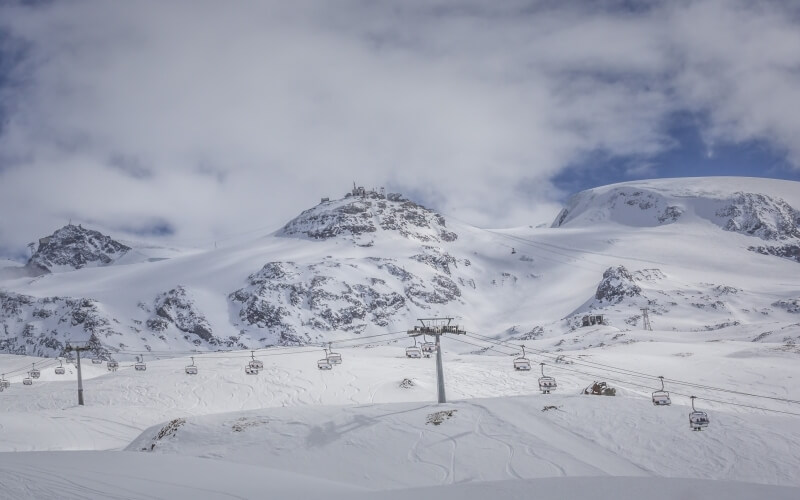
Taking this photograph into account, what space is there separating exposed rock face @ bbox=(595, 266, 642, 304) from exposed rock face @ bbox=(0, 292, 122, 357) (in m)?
151

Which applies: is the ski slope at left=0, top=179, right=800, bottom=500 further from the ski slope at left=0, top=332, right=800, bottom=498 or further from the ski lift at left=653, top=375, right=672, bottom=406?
the ski lift at left=653, top=375, right=672, bottom=406

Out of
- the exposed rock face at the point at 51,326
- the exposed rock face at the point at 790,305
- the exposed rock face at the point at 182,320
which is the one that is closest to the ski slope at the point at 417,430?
the exposed rock face at the point at 790,305

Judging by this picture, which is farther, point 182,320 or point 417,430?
point 182,320

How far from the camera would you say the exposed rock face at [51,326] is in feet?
586

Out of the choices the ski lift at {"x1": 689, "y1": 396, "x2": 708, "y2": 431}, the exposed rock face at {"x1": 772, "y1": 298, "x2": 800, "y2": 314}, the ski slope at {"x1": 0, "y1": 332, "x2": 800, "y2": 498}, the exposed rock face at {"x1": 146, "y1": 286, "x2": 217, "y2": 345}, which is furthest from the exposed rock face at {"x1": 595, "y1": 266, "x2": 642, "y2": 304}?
the ski lift at {"x1": 689, "y1": 396, "x2": 708, "y2": 431}

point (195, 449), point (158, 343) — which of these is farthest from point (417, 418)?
point (158, 343)

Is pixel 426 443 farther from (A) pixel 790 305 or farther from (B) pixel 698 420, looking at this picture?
(A) pixel 790 305

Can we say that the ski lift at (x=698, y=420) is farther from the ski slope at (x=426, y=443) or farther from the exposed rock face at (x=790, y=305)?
the exposed rock face at (x=790, y=305)

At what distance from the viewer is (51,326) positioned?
18975 cm

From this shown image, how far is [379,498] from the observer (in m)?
14.1

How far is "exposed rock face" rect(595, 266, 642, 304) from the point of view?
6609 inches

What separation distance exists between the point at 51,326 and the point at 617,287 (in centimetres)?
18021

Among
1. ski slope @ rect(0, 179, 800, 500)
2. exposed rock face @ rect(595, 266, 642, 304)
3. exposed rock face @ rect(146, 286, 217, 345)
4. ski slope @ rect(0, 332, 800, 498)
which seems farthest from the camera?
exposed rock face @ rect(146, 286, 217, 345)

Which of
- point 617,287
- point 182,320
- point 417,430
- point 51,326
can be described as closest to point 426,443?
point 417,430
